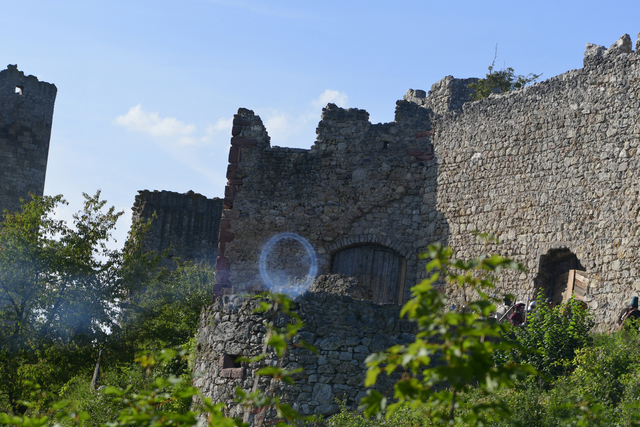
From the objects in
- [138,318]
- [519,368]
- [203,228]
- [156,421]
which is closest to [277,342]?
[156,421]

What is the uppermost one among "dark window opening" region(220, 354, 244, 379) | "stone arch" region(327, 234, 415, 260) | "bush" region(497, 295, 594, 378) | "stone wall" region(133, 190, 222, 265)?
"stone wall" region(133, 190, 222, 265)

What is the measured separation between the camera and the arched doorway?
14.7 m

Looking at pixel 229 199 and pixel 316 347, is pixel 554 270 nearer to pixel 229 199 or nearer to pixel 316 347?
pixel 316 347

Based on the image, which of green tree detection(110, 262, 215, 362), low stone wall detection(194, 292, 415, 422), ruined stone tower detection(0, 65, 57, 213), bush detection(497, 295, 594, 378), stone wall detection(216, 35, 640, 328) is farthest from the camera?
ruined stone tower detection(0, 65, 57, 213)

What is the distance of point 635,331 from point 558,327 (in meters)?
0.95

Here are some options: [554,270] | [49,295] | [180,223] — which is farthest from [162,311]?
[554,270]

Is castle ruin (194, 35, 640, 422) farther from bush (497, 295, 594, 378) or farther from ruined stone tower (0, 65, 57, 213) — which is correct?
ruined stone tower (0, 65, 57, 213)

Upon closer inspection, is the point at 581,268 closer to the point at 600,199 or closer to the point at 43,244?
the point at 600,199

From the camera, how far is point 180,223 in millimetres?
23672

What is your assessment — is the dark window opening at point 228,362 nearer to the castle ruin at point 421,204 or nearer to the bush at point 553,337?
the castle ruin at point 421,204

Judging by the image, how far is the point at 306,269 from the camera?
14875 millimetres

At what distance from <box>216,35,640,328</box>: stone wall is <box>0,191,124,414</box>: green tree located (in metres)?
2.55

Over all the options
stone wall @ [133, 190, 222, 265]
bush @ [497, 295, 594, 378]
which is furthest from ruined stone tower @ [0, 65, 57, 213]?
bush @ [497, 295, 594, 378]

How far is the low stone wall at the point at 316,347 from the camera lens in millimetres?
9367
